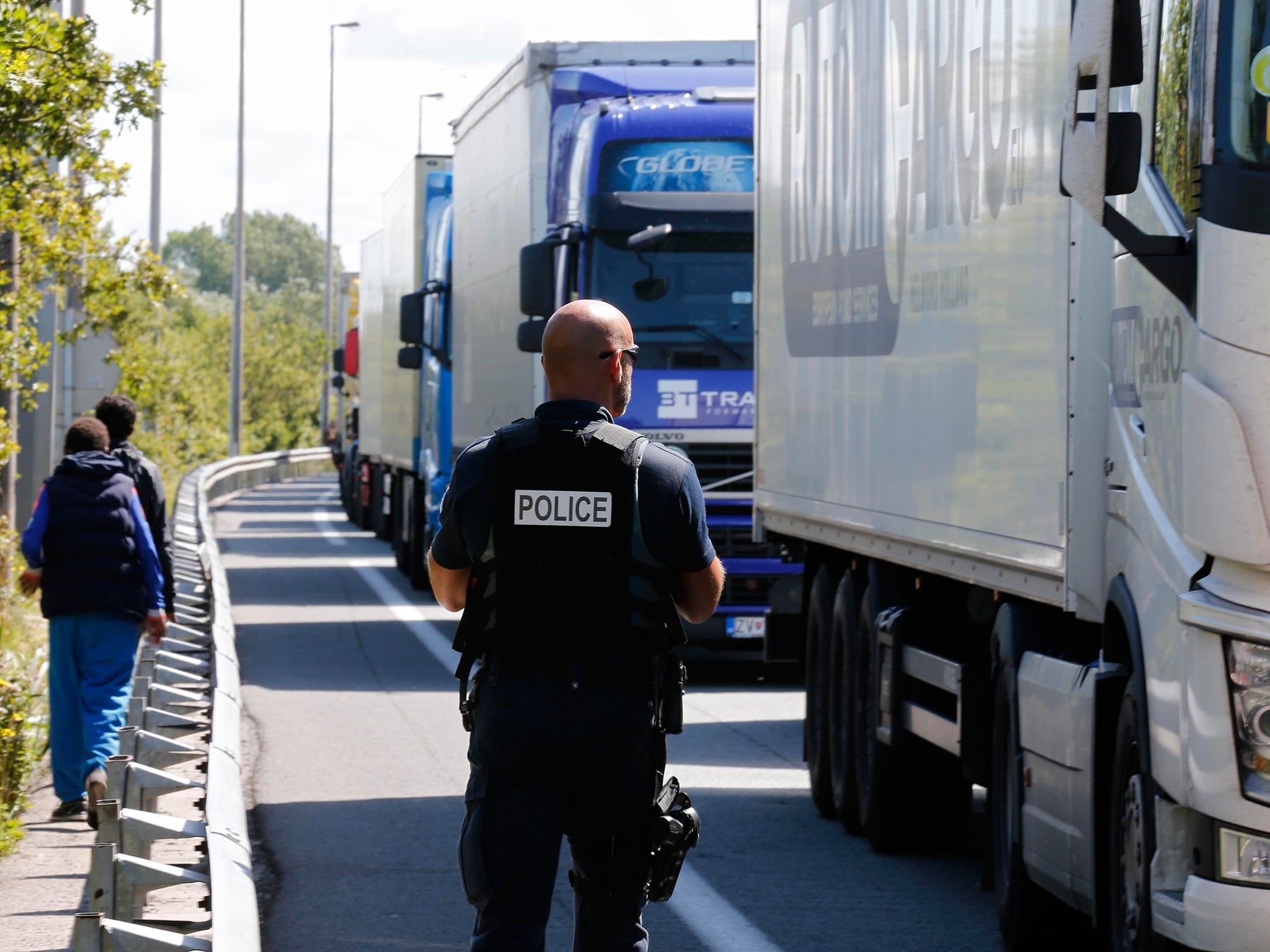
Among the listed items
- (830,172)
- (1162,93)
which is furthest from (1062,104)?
(830,172)

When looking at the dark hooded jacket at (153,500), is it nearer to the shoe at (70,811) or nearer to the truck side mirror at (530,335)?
the shoe at (70,811)

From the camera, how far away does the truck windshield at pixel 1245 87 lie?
517cm

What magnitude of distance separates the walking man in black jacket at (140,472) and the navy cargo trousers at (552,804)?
20.9 feet

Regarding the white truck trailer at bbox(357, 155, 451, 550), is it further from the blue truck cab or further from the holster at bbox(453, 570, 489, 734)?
the holster at bbox(453, 570, 489, 734)

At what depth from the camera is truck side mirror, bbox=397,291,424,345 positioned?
24.6 metres

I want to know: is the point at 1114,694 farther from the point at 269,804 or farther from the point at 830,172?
the point at 269,804

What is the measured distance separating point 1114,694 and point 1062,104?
183 centimetres

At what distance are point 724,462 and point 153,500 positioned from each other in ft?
18.5

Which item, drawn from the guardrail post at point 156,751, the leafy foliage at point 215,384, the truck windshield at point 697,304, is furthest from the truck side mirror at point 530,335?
the leafy foliage at point 215,384

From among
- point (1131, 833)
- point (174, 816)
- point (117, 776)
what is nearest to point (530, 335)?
point (174, 816)

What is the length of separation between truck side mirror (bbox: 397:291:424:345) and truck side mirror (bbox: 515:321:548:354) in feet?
28.1

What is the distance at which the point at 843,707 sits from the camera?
405 inches

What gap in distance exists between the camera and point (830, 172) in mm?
10086

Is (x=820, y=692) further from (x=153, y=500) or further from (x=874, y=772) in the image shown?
(x=153, y=500)
